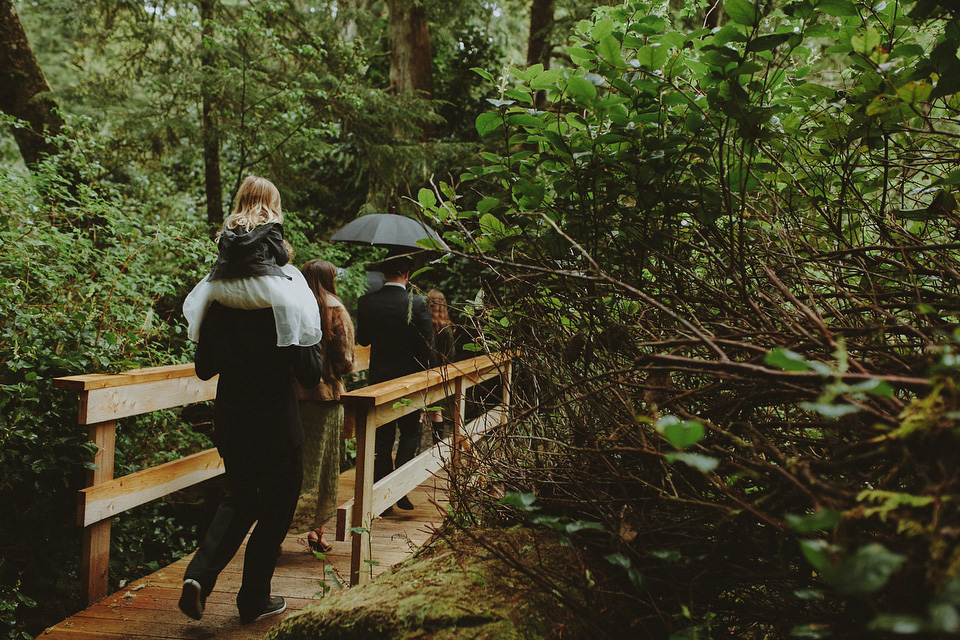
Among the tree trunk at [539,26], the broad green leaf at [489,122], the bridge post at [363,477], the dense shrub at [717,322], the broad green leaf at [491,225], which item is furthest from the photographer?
the tree trunk at [539,26]

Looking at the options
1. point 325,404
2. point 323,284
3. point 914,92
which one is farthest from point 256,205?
point 914,92

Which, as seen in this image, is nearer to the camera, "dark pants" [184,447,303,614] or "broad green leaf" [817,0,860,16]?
"broad green leaf" [817,0,860,16]

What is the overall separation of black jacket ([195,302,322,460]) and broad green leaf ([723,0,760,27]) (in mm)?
2302

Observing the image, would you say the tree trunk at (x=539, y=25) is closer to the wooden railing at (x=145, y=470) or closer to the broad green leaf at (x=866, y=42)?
the wooden railing at (x=145, y=470)

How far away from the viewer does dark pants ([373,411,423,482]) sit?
457cm

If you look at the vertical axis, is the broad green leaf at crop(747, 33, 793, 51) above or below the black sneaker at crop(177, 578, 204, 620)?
above

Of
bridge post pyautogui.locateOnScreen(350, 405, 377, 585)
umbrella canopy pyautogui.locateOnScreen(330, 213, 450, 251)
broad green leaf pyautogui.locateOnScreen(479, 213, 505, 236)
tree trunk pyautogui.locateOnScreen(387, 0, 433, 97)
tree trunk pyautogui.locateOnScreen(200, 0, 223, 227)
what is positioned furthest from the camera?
tree trunk pyautogui.locateOnScreen(387, 0, 433, 97)

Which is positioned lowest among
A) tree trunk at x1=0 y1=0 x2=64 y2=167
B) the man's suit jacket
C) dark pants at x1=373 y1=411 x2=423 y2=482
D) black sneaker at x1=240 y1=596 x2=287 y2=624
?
black sneaker at x1=240 y1=596 x2=287 y2=624

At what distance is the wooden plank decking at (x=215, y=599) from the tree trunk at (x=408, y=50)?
7.15 meters

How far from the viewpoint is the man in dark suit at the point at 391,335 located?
14.8 ft

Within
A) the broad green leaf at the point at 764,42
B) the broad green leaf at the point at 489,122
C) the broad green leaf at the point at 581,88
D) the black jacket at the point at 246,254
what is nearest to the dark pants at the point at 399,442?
the black jacket at the point at 246,254

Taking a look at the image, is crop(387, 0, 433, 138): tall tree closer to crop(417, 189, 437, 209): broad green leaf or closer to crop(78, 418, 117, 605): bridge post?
crop(78, 418, 117, 605): bridge post

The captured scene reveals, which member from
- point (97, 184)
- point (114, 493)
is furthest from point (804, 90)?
point (97, 184)

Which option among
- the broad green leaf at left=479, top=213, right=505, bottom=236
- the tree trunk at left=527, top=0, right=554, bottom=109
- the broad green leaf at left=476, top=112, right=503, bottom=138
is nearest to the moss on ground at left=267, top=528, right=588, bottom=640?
the broad green leaf at left=479, top=213, right=505, bottom=236
